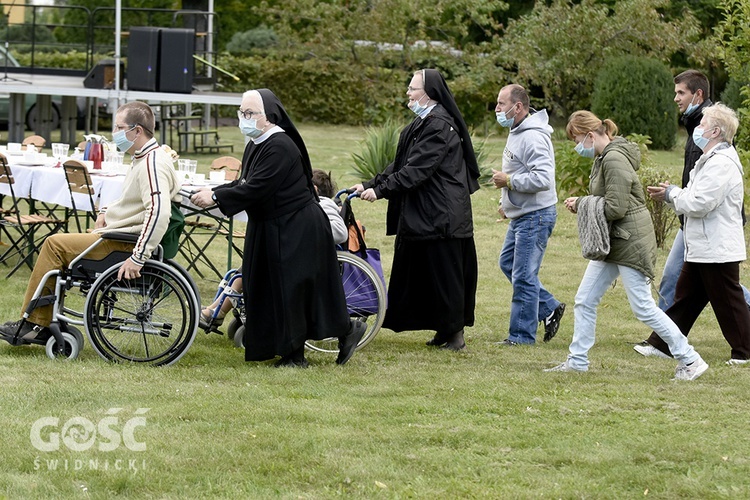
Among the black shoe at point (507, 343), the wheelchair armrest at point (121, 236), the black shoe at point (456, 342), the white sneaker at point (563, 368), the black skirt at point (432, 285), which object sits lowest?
the black shoe at point (507, 343)

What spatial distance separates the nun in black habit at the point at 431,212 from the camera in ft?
24.1

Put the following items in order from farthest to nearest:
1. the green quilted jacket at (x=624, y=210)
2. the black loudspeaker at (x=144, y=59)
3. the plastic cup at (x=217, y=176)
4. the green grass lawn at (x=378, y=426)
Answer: the black loudspeaker at (x=144, y=59)
the plastic cup at (x=217, y=176)
the green quilted jacket at (x=624, y=210)
the green grass lawn at (x=378, y=426)

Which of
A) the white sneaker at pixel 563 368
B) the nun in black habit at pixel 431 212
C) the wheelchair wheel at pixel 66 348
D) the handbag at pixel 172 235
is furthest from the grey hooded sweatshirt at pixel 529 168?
the wheelchair wheel at pixel 66 348

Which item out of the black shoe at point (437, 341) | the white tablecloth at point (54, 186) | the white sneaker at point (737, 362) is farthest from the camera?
the white tablecloth at point (54, 186)

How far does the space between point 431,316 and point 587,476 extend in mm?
2763

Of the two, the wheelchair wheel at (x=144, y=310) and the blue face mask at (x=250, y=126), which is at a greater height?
the blue face mask at (x=250, y=126)

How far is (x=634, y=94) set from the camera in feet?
74.1

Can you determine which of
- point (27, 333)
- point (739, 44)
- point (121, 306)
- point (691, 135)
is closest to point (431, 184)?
point (691, 135)

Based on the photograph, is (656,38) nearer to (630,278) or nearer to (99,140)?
(99,140)

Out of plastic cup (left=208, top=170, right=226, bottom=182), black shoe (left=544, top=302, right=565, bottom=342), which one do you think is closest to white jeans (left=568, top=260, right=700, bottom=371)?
black shoe (left=544, top=302, right=565, bottom=342)

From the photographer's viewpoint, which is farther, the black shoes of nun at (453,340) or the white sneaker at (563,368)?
the black shoes of nun at (453,340)

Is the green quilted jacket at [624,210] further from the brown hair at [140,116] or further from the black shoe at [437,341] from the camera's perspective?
the brown hair at [140,116]

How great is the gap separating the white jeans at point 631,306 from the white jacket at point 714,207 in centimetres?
52

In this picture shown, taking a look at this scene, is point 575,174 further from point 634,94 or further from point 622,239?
point 634,94
